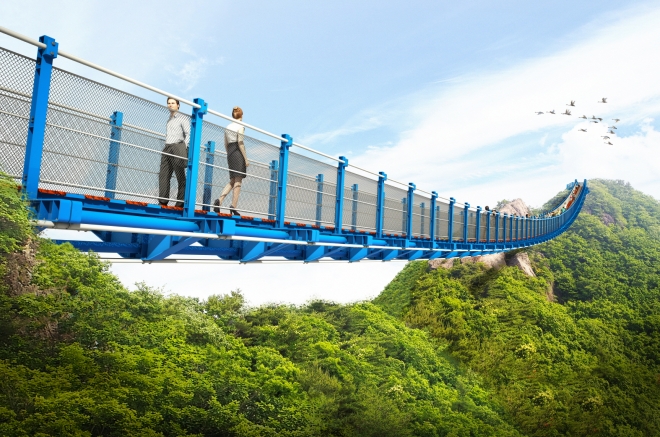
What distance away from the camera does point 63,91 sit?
640 cm

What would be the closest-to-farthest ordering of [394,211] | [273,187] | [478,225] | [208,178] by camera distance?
[208,178] → [273,187] → [394,211] → [478,225]

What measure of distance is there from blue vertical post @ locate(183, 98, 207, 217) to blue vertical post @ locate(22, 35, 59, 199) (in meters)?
2.12

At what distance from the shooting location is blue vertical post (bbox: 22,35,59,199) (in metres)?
5.89

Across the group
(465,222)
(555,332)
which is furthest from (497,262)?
(465,222)

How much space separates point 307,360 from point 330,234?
8637 millimetres

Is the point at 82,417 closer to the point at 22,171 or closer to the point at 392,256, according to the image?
the point at 22,171

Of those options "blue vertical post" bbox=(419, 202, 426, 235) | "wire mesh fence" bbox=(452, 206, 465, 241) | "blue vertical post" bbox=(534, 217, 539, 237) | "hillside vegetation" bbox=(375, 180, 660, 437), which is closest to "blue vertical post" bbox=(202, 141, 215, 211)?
"blue vertical post" bbox=(419, 202, 426, 235)

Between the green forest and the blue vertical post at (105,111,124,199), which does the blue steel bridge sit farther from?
the green forest

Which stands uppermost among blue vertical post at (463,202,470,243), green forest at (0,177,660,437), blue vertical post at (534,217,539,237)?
blue vertical post at (534,217,539,237)

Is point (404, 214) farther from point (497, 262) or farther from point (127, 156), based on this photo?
point (497, 262)

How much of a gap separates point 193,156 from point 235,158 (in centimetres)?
101

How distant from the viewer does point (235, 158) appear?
8773 millimetres

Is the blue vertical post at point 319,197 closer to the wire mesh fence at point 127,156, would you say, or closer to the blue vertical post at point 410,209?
the wire mesh fence at point 127,156

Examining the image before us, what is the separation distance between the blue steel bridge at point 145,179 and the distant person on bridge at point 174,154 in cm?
9
